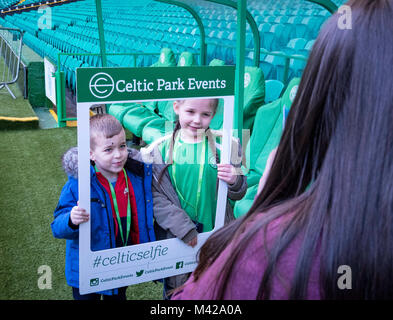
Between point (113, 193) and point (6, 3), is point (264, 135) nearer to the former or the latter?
point (113, 193)

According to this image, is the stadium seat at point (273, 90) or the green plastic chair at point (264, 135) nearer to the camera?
the green plastic chair at point (264, 135)

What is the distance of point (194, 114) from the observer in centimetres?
111

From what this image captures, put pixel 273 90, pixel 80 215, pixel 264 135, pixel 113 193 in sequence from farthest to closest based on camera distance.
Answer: pixel 273 90 → pixel 264 135 → pixel 113 193 → pixel 80 215

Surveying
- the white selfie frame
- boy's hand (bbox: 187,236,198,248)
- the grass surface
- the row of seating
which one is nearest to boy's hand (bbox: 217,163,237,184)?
the white selfie frame

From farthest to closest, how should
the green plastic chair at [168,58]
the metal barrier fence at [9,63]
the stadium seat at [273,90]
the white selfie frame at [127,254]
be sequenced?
the metal barrier fence at [9,63] < the green plastic chair at [168,58] < the stadium seat at [273,90] < the white selfie frame at [127,254]

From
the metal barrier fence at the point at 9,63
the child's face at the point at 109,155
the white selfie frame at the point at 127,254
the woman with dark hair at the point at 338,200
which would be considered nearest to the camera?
the woman with dark hair at the point at 338,200

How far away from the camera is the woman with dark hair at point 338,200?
0.45m

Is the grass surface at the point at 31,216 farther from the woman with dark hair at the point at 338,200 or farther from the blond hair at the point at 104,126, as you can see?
the woman with dark hair at the point at 338,200

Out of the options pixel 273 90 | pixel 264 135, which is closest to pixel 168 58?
pixel 273 90

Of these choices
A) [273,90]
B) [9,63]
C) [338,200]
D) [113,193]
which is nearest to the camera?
[338,200]

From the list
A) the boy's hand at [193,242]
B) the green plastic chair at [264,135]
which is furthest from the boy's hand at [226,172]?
the green plastic chair at [264,135]

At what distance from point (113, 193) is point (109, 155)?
0.10m

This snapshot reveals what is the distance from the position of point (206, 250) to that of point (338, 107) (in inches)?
10.0
